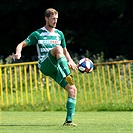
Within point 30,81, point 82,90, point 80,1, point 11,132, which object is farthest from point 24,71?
point 80,1

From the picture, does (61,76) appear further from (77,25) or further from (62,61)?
(77,25)

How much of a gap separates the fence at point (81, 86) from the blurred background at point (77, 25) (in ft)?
33.2

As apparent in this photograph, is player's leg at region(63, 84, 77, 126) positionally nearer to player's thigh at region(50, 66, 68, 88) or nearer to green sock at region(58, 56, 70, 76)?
player's thigh at region(50, 66, 68, 88)

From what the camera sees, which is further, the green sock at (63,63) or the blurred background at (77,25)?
the blurred background at (77,25)

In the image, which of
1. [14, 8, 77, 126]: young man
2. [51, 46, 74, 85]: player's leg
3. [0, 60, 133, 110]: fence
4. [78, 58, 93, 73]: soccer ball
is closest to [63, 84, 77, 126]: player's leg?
[14, 8, 77, 126]: young man

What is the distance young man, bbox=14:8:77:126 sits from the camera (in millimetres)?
10617

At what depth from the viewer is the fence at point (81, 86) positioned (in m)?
16.8

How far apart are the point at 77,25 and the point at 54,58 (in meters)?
18.9

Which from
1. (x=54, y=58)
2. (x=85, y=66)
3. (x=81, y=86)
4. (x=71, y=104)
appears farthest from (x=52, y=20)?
(x=81, y=86)

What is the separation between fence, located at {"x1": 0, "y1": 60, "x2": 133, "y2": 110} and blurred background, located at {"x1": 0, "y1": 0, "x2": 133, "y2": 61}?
1012cm

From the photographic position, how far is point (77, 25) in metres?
29.7

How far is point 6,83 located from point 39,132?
7769mm

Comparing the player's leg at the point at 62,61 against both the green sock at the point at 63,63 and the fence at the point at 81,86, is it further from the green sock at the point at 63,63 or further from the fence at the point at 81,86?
the fence at the point at 81,86

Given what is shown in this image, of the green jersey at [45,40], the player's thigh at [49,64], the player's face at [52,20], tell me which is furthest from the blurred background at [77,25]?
the player's thigh at [49,64]
